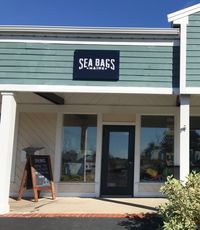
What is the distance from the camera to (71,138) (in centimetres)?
1141

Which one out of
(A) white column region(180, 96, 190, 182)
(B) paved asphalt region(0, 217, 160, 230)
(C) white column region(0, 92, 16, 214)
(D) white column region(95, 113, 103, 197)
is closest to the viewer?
(B) paved asphalt region(0, 217, 160, 230)

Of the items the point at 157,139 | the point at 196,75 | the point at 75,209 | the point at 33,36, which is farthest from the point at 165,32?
the point at 75,209

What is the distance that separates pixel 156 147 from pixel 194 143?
1.10 m

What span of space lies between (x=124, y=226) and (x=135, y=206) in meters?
1.97

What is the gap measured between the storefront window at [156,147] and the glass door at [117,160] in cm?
37

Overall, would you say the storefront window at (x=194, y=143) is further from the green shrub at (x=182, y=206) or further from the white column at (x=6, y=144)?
the white column at (x=6, y=144)

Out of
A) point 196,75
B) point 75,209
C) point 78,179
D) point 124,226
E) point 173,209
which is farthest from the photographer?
point 78,179

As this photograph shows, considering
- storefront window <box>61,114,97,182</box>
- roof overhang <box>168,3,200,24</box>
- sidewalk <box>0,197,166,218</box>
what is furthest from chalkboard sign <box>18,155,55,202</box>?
roof overhang <box>168,3,200,24</box>

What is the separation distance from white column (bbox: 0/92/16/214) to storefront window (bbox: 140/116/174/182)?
415 centimetres

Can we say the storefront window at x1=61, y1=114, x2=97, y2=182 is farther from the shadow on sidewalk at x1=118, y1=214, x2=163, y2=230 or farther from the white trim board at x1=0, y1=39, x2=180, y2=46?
the shadow on sidewalk at x1=118, y1=214, x2=163, y2=230

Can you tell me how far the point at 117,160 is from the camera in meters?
11.3

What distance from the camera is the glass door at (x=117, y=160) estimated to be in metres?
11.1

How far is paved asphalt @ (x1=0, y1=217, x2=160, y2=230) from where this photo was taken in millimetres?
7250

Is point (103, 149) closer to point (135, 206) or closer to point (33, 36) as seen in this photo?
point (135, 206)
